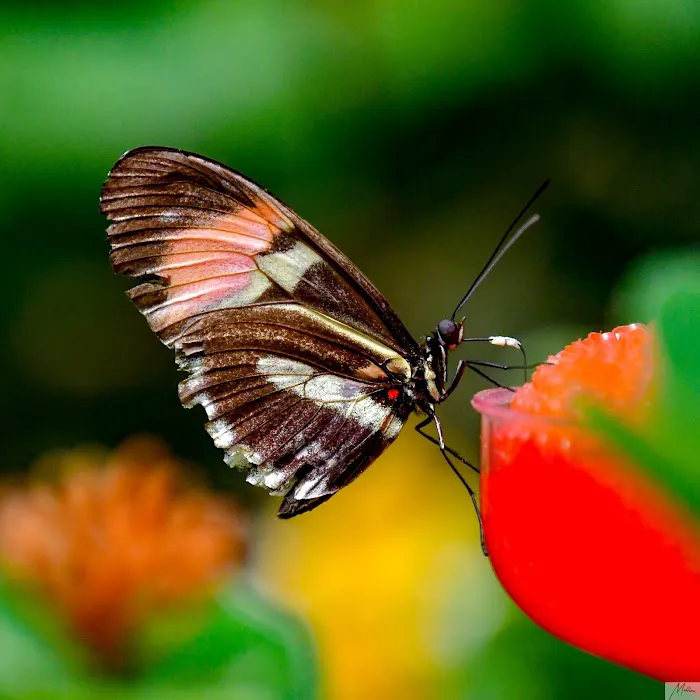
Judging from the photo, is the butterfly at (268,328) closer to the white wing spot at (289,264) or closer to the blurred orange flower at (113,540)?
the white wing spot at (289,264)

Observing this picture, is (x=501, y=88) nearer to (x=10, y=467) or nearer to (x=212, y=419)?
(x=212, y=419)

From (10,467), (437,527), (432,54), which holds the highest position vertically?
(432,54)

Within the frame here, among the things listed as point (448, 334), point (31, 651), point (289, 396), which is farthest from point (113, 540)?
point (448, 334)

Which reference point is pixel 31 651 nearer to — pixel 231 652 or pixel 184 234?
pixel 231 652

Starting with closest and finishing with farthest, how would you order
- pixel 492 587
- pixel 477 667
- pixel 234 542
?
pixel 477 667
pixel 492 587
pixel 234 542

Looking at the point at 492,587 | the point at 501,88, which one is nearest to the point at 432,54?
the point at 501,88

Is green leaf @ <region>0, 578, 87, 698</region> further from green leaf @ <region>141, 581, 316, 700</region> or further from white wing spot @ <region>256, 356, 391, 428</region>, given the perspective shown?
white wing spot @ <region>256, 356, 391, 428</region>

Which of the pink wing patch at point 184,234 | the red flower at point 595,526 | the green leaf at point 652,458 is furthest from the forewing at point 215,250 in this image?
the green leaf at point 652,458
